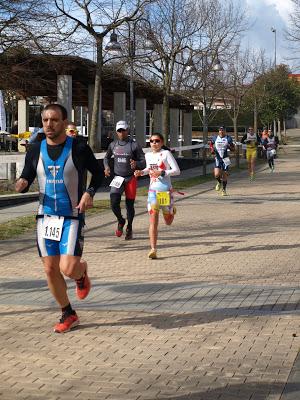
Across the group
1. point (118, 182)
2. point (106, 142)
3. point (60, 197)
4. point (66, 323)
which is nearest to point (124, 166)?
point (118, 182)

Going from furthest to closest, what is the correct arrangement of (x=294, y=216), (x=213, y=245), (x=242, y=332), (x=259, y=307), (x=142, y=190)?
1. (x=142, y=190)
2. (x=294, y=216)
3. (x=213, y=245)
4. (x=259, y=307)
5. (x=242, y=332)

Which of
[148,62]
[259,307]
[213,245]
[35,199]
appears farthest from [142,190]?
[259,307]

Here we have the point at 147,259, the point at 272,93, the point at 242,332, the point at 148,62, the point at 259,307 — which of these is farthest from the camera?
the point at 272,93

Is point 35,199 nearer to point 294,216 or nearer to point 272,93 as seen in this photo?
point 294,216

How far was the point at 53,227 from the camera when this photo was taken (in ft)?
21.2

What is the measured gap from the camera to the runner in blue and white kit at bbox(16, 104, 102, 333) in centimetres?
643

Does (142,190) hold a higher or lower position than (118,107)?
lower

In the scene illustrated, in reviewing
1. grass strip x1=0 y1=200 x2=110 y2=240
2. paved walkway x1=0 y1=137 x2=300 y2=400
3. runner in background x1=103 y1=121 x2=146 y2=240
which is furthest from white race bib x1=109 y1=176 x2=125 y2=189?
grass strip x1=0 y1=200 x2=110 y2=240

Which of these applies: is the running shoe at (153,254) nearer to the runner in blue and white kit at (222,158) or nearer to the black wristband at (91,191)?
the black wristband at (91,191)

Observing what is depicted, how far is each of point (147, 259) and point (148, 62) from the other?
17.1m

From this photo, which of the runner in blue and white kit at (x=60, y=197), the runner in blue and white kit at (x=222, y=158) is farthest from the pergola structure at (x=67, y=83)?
the runner in blue and white kit at (x=60, y=197)

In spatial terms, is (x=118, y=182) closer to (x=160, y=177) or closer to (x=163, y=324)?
(x=160, y=177)

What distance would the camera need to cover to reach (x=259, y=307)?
24.4ft

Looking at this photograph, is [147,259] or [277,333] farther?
[147,259]
